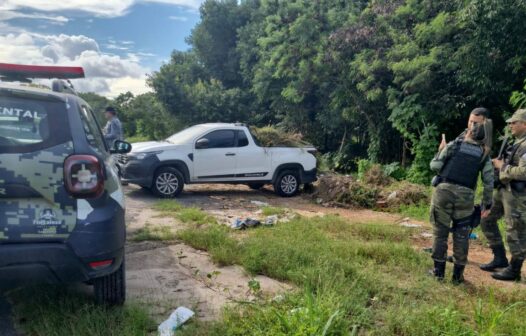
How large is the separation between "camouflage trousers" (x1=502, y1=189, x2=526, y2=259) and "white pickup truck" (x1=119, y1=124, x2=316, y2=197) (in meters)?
6.06

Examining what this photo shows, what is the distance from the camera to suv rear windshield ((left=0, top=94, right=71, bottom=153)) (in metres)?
2.91

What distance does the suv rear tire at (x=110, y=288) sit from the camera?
346 cm

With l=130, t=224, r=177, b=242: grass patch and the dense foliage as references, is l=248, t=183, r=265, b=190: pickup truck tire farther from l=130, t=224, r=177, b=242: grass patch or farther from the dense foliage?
l=130, t=224, r=177, b=242: grass patch

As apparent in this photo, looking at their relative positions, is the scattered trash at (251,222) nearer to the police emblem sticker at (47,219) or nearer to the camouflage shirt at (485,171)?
the camouflage shirt at (485,171)

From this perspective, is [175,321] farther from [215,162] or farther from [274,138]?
[274,138]

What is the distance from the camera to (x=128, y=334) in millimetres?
3043

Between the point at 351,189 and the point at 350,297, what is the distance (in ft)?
21.6

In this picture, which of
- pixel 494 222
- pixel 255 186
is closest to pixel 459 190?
pixel 494 222

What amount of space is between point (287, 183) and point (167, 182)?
2882 mm

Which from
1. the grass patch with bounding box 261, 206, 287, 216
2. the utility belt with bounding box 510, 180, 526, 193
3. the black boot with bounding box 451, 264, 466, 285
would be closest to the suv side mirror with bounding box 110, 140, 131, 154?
the grass patch with bounding box 261, 206, 287, 216

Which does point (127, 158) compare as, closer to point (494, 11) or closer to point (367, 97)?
point (367, 97)

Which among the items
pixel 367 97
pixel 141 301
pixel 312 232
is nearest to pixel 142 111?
pixel 367 97

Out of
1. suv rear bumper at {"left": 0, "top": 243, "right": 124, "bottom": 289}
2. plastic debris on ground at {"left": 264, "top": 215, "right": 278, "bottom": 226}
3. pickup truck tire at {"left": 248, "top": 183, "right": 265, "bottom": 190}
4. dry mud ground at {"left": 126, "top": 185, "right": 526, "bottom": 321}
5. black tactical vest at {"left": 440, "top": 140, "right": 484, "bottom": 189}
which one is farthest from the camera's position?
pickup truck tire at {"left": 248, "top": 183, "right": 265, "bottom": 190}

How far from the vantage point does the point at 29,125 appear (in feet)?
A: 9.75
